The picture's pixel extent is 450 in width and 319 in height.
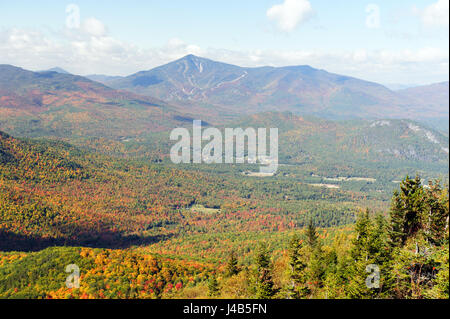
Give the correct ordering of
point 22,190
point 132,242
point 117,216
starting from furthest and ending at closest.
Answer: point 117,216
point 22,190
point 132,242

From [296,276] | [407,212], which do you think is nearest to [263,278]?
[296,276]

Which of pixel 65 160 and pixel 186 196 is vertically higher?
pixel 65 160

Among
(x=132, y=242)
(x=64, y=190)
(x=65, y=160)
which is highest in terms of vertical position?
(x=65, y=160)

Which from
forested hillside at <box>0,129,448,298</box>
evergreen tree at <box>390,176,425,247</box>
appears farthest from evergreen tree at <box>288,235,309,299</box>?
evergreen tree at <box>390,176,425,247</box>

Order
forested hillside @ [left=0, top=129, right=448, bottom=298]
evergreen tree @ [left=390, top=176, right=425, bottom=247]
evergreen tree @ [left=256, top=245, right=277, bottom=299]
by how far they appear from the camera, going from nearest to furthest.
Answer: forested hillside @ [left=0, top=129, right=448, bottom=298] < evergreen tree @ [left=390, top=176, right=425, bottom=247] < evergreen tree @ [left=256, top=245, right=277, bottom=299]

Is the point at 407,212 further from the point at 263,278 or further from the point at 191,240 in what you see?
the point at 191,240

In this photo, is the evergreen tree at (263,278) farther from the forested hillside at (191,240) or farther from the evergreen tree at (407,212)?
the evergreen tree at (407,212)

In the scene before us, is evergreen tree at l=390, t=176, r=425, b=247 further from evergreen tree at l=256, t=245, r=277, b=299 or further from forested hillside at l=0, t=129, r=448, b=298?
evergreen tree at l=256, t=245, r=277, b=299

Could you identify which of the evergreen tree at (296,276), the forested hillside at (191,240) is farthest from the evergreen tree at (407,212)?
the evergreen tree at (296,276)
